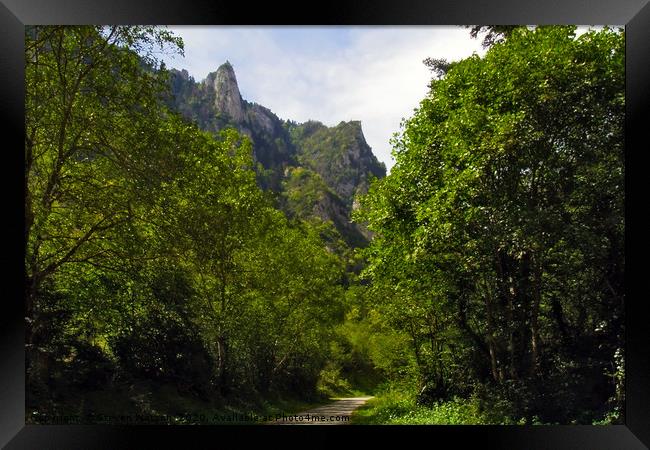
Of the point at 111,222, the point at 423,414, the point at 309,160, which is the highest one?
the point at 309,160

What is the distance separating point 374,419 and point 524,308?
5263mm

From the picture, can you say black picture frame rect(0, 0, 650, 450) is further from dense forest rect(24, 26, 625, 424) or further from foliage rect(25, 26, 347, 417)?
foliage rect(25, 26, 347, 417)

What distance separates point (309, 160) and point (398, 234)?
43315mm

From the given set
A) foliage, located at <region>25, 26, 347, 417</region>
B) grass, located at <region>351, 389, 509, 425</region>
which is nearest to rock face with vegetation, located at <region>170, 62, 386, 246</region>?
grass, located at <region>351, 389, 509, 425</region>

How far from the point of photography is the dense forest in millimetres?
9344

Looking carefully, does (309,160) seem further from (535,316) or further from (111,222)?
(111,222)

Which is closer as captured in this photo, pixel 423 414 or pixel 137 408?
pixel 137 408

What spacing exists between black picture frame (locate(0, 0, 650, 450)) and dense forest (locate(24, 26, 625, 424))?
111 centimetres

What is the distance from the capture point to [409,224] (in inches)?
474

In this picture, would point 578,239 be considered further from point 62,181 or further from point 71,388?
point 71,388
